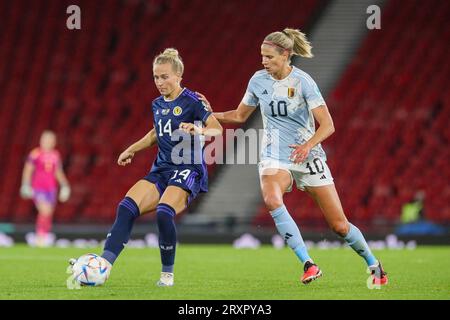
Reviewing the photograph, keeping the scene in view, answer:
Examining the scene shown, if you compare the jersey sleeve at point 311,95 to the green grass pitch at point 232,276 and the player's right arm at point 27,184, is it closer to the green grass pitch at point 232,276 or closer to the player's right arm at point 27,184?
the green grass pitch at point 232,276

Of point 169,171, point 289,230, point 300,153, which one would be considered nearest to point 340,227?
point 289,230

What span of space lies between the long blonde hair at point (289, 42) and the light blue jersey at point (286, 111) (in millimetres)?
170

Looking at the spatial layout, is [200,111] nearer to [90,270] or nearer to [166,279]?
[166,279]

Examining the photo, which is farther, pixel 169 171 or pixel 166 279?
pixel 169 171

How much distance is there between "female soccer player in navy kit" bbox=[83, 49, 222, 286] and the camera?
22.4ft

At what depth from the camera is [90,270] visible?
661cm

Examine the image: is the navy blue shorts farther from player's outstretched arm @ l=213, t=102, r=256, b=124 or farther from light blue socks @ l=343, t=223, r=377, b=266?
light blue socks @ l=343, t=223, r=377, b=266

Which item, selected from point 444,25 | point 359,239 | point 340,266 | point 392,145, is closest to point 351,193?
point 392,145

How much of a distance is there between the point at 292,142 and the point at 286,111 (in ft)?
0.80

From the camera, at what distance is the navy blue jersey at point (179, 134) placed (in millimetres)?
6988

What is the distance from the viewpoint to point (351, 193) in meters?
15.8

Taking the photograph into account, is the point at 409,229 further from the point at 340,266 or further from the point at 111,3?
the point at 111,3

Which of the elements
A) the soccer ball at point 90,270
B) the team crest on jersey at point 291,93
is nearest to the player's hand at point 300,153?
the team crest on jersey at point 291,93

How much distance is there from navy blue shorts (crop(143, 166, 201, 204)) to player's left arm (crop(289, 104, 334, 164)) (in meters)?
0.76
